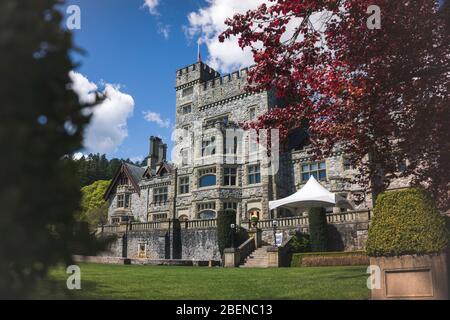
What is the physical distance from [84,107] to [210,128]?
30.0m

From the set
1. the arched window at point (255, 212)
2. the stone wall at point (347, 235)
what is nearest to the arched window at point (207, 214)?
the arched window at point (255, 212)

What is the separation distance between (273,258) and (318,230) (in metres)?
3.41

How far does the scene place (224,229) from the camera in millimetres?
23375

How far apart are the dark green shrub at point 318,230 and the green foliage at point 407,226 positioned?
13.4 meters

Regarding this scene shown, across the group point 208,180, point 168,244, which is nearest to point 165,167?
point 208,180

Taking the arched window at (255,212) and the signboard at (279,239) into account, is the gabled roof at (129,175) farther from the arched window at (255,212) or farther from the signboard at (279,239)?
the signboard at (279,239)

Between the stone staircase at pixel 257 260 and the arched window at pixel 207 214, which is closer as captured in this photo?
the stone staircase at pixel 257 260

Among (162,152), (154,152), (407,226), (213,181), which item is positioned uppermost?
(162,152)

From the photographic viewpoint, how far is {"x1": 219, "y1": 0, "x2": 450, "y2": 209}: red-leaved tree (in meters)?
8.96

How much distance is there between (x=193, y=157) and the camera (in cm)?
3400

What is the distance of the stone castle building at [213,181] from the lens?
2564 cm

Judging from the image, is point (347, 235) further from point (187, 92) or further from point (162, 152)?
point (162, 152)

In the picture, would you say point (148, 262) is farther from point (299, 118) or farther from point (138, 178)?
point (138, 178)
